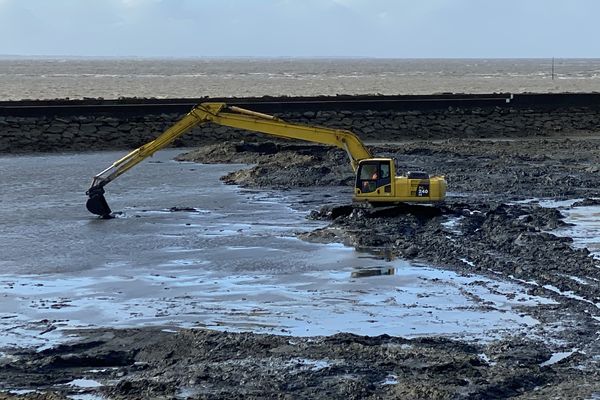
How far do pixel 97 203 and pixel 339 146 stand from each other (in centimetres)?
521

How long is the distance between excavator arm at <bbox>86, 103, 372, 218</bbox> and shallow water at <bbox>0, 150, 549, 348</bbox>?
0.68 m

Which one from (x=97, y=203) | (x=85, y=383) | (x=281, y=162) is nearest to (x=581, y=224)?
(x=97, y=203)

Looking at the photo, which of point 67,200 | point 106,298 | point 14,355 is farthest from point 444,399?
point 67,200

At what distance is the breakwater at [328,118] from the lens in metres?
38.3

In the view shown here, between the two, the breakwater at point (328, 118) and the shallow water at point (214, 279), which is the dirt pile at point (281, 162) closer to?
the shallow water at point (214, 279)

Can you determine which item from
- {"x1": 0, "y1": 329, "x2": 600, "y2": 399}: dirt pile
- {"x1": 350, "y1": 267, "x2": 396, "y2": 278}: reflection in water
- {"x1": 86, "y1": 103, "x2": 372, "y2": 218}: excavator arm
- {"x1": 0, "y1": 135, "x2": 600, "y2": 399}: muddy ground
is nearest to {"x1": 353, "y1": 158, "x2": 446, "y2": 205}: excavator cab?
{"x1": 86, "y1": 103, "x2": 372, "y2": 218}: excavator arm

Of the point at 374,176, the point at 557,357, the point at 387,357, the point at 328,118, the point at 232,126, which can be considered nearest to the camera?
the point at 387,357

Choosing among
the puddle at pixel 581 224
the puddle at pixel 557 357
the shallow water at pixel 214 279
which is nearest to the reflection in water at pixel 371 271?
the shallow water at pixel 214 279

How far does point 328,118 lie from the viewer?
41188 mm

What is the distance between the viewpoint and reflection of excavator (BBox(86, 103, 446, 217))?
22.4 meters

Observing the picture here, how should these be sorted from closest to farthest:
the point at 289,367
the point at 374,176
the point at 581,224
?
the point at 289,367 → the point at 581,224 → the point at 374,176

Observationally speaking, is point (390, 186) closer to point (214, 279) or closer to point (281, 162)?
point (214, 279)

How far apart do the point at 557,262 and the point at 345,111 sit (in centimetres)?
2437

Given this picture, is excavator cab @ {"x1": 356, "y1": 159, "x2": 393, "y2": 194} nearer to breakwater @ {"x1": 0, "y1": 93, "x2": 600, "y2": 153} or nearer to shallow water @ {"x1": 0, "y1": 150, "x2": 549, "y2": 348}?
shallow water @ {"x1": 0, "y1": 150, "x2": 549, "y2": 348}
